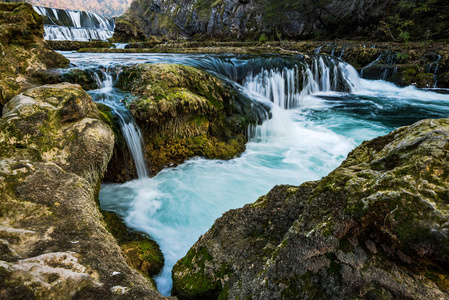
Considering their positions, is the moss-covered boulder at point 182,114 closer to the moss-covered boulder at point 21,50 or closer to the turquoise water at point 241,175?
the turquoise water at point 241,175

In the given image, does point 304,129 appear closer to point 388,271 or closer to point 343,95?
point 343,95

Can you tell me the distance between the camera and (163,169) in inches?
222

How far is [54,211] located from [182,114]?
13.5 feet

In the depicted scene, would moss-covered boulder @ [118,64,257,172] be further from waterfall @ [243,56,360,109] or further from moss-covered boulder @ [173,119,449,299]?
waterfall @ [243,56,360,109]

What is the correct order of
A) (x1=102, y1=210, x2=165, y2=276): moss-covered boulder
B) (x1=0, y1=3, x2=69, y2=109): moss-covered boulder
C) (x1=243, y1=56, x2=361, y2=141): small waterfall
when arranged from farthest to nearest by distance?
(x1=243, y1=56, x2=361, y2=141): small waterfall < (x1=0, y1=3, x2=69, y2=109): moss-covered boulder < (x1=102, y1=210, x2=165, y2=276): moss-covered boulder

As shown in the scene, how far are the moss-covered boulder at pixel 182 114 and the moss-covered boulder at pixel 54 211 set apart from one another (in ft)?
6.44

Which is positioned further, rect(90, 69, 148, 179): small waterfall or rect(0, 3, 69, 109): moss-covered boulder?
rect(90, 69, 148, 179): small waterfall

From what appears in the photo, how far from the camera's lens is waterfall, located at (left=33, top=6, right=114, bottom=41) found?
96.8ft

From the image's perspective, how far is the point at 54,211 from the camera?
6.55ft

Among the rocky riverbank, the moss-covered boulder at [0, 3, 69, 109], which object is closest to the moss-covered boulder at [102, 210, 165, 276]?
the moss-covered boulder at [0, 3, 69, 109]

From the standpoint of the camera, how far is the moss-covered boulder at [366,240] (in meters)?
1.26

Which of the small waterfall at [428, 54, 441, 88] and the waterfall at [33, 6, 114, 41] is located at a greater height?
the waterfall at [33, 6, 114, 41]

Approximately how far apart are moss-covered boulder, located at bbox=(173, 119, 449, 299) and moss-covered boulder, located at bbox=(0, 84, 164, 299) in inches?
32.9

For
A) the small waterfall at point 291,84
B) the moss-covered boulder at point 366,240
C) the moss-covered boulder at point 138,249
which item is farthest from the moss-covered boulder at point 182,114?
the moss-covered boulder at point 366,240
